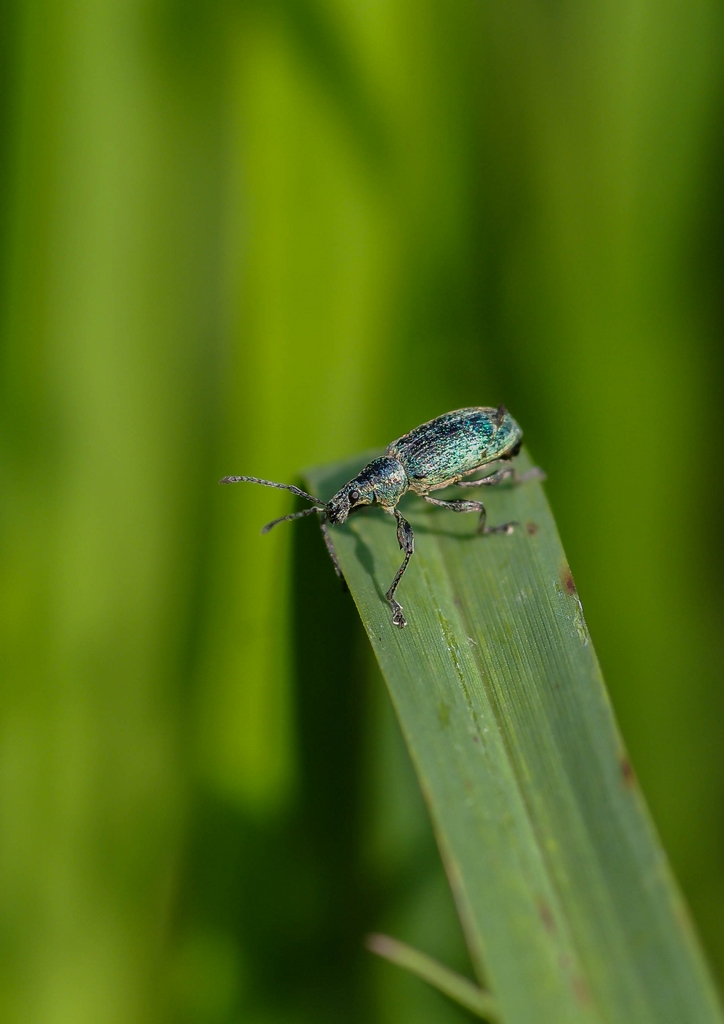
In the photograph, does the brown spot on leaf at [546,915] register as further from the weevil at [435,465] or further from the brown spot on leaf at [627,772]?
the weevil at [435,465]

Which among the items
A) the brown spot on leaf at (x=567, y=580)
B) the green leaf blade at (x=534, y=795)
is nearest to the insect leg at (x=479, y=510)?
the green leaf blade at (x=534, y=795)

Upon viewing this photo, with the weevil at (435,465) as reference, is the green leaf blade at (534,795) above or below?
below

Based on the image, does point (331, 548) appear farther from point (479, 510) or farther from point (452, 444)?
point (452, 444)

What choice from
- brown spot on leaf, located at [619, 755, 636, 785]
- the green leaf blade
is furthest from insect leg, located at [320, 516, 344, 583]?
brown spot on leaf, located at [619, 755, 636, 785]

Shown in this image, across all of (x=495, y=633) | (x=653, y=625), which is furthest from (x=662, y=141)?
(x=495, y=633)

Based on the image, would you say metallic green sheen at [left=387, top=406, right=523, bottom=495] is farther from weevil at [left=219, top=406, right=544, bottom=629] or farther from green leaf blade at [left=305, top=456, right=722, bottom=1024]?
green leaf blade at [left=305, top=456, right=722, bottom=1024]

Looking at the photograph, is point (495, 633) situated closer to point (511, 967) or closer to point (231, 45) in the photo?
point (511, 967)
